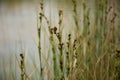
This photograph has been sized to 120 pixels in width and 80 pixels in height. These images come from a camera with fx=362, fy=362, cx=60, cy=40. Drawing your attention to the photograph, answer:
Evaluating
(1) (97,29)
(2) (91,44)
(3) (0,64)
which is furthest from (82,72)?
(3) (0,64)

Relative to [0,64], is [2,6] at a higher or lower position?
higher

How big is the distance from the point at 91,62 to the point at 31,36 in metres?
2.53

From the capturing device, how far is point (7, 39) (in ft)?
18.1

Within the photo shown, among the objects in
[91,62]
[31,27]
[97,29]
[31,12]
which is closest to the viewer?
[91,62]

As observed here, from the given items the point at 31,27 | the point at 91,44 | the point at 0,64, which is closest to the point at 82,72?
the point at 91,44

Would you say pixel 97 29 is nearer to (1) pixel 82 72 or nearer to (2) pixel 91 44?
(2) pixel 91 44

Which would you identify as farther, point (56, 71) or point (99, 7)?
point (99, 7)

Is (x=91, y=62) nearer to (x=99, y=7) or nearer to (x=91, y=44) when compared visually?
(x=91, y=44)

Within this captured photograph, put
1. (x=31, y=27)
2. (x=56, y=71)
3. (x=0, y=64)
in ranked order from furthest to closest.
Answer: (x=31, y=27) < (x=0, y=64) < (x=56, y=71)

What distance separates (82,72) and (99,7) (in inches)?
51.1

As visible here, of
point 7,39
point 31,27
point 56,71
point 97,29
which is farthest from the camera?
point 31,27

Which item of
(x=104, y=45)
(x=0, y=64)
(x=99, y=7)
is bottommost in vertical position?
(x=0, y=64)

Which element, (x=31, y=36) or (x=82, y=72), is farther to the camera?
(x=31, y=36)

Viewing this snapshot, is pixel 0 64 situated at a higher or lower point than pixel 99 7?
lower
